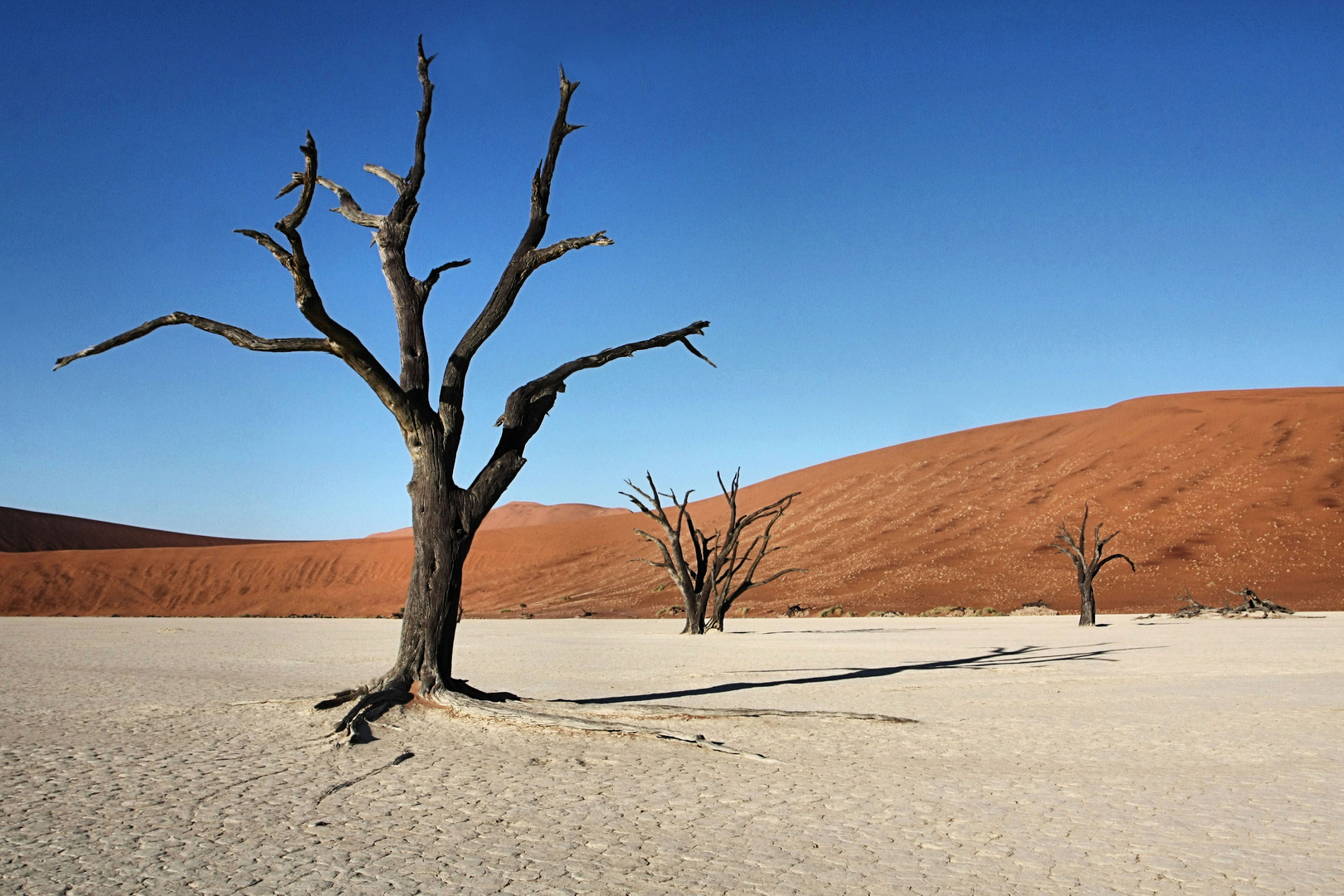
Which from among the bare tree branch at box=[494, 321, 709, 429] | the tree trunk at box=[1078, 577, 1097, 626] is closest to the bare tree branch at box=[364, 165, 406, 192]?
the bare tree branch at box=[494, 321, 709, 429]

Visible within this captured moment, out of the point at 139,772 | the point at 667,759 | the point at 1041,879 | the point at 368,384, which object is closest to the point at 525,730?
the point at 667,759

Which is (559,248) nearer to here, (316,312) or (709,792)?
(316,312)

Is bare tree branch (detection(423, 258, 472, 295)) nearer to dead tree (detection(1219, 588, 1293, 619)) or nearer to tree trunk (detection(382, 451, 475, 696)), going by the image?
tree trunk (detection(382, 451, 475, 696))

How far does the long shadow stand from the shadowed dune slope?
77.7m

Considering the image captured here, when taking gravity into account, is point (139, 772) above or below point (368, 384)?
below

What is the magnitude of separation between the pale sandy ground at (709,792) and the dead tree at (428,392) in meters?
0.66

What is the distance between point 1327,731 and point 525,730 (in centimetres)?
663

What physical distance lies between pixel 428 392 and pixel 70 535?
95.8 m

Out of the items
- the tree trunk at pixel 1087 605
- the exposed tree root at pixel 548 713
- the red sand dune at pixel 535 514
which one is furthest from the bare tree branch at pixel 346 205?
the red sand dune at pixel 535 514

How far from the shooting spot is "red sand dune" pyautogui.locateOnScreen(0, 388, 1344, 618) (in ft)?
117

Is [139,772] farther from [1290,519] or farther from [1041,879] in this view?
[1290,519]

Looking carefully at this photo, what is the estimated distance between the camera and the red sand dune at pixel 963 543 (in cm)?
3569

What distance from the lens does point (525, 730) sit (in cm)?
776

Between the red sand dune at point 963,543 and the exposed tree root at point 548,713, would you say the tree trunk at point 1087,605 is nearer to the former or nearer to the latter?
the red sand dune at point 963,543
